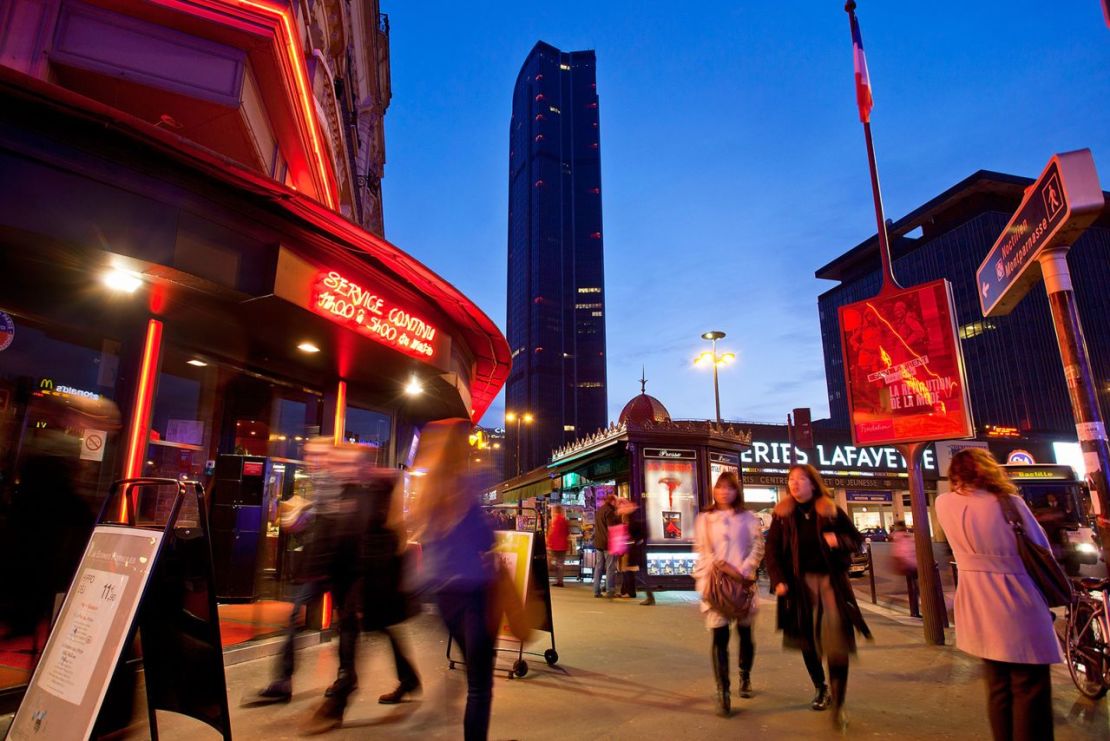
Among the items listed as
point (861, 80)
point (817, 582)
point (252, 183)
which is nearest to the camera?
point (817, 582)

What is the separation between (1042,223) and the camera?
565 centimetres

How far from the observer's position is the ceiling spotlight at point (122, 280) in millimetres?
5254

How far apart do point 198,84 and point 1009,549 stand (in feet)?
26.3

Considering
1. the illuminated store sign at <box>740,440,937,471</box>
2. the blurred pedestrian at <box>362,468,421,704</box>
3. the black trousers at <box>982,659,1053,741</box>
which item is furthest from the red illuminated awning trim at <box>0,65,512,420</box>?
the illuminated store sign at <box>740,440,937,471</box>

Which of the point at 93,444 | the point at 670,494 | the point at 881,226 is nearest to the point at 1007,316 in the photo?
the point at 670,494

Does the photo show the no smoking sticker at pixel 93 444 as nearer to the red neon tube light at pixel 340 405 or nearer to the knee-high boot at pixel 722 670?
the red neon tube light at pixel 340 405

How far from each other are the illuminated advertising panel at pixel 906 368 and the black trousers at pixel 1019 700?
547 centimetres

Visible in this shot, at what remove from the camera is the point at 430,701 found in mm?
4840

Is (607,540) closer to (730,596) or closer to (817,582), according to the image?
(730,596)

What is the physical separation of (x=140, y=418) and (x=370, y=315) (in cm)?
254

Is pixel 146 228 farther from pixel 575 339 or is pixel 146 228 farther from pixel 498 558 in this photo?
pixel 575 339

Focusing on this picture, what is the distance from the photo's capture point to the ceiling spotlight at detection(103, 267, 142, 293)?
17.2 ft

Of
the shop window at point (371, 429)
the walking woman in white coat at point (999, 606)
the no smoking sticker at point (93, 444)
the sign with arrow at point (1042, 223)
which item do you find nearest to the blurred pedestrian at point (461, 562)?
the walking woman in white coat at point (999, 606)

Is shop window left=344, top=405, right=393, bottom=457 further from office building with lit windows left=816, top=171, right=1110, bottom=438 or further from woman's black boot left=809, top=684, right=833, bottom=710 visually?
office building with lit windows left=816, top=171, right=1110, bottom=438
